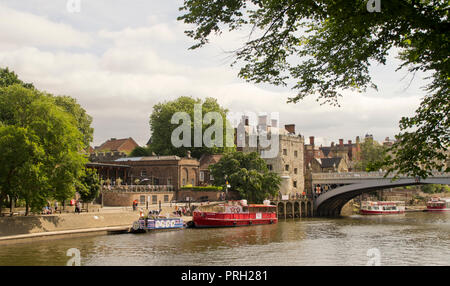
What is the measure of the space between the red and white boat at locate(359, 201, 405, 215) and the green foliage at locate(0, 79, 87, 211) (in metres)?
56.3

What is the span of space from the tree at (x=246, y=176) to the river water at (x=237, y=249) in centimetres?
1838

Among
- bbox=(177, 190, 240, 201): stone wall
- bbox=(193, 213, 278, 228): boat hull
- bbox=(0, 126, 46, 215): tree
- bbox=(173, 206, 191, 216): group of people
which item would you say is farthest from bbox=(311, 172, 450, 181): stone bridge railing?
bbox=(0, 126, 46, 215): tree

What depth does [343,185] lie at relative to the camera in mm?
70500

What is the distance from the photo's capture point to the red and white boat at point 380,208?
253ft

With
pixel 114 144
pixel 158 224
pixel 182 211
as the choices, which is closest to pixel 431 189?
pixel 114 144

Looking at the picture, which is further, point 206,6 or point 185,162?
point 185,162

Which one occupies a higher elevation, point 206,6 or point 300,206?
point 206,6

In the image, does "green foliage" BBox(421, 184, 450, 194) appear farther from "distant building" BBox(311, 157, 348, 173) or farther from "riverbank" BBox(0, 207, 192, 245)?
"riverbank" BBox(0, 207, 192, 245)

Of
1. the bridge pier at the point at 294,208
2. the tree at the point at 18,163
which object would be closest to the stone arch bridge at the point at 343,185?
the bridge pier at the point at 294,208

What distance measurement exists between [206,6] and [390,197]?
A: 94214 millimetres
